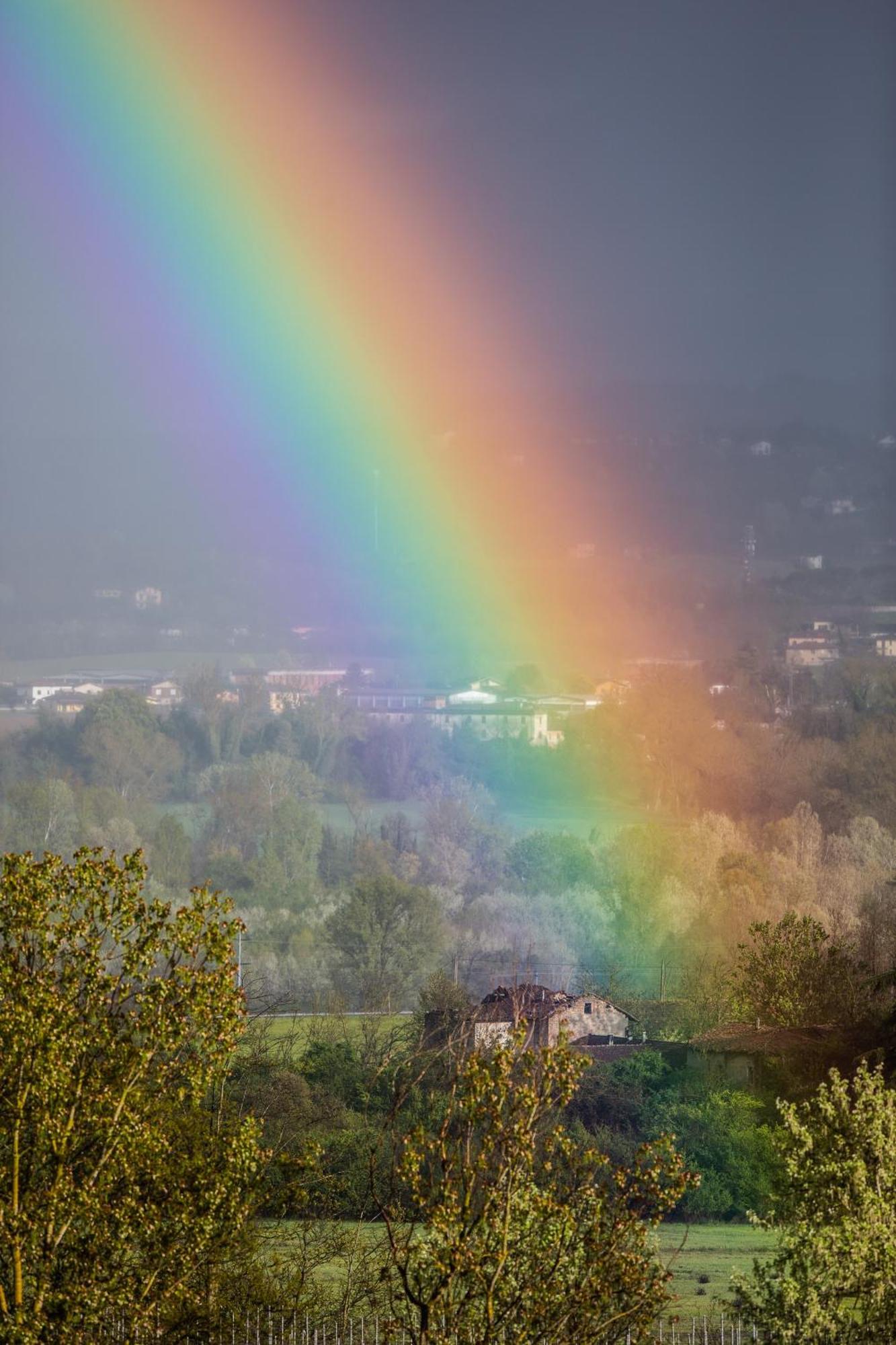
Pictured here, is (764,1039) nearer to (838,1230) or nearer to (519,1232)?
(838,1230)

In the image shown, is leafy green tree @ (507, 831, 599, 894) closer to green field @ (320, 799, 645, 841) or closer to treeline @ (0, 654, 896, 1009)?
treeline @ (0, 654, 896, 1009)

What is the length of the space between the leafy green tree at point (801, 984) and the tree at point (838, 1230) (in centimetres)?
1366

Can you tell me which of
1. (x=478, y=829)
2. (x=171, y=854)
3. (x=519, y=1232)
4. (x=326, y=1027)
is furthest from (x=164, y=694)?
(x=519, y=1232)

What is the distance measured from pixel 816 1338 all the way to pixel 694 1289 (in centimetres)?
870

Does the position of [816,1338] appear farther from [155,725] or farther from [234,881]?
[155,725]

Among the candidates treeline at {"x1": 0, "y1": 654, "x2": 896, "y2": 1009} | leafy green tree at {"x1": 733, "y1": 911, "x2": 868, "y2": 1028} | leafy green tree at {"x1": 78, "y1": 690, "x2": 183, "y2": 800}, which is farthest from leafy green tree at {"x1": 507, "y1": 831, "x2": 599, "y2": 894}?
leafy green tree at {"x1": 733, "y1": 911, "x2": 868, "y2": 1028}

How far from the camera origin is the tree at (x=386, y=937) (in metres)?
44.9

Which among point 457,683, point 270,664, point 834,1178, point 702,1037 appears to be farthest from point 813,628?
point 834,1178

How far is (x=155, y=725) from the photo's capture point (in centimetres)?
6738

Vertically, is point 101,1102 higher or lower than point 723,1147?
higher

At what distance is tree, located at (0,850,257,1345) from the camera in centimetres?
597

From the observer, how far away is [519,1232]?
20.4 ft

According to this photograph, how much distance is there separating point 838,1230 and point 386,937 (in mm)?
40117

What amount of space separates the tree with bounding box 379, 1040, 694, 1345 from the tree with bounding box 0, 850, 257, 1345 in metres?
0.96
